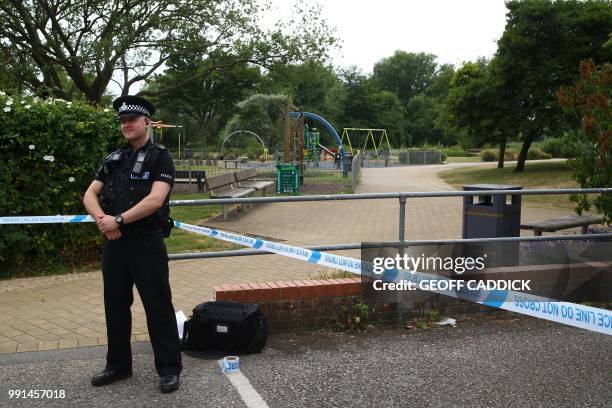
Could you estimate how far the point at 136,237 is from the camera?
3.83 meters

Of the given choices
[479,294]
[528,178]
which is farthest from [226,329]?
[528,178]

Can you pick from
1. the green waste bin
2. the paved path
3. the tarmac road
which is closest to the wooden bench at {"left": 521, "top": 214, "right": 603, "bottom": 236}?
the paved path

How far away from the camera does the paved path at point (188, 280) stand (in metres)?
4.93

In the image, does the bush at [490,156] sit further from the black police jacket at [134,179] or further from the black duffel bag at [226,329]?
the black police jacket at [134,179]

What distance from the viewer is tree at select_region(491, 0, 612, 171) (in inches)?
979

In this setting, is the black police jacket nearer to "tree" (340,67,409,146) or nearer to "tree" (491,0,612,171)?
"tree" (491,0,612,171)

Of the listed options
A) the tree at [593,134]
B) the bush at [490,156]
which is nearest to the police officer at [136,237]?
the tree at [593,134]

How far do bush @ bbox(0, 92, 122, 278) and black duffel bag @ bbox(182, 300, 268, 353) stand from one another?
11.2 feet

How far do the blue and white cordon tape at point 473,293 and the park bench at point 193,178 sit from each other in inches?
591

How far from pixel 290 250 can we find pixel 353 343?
3.00 feet

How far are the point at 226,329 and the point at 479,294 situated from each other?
6.87 feet

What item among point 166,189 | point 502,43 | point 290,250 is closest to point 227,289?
point 290,250

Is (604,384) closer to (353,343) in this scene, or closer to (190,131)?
(353,343)

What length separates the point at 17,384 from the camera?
391cm
